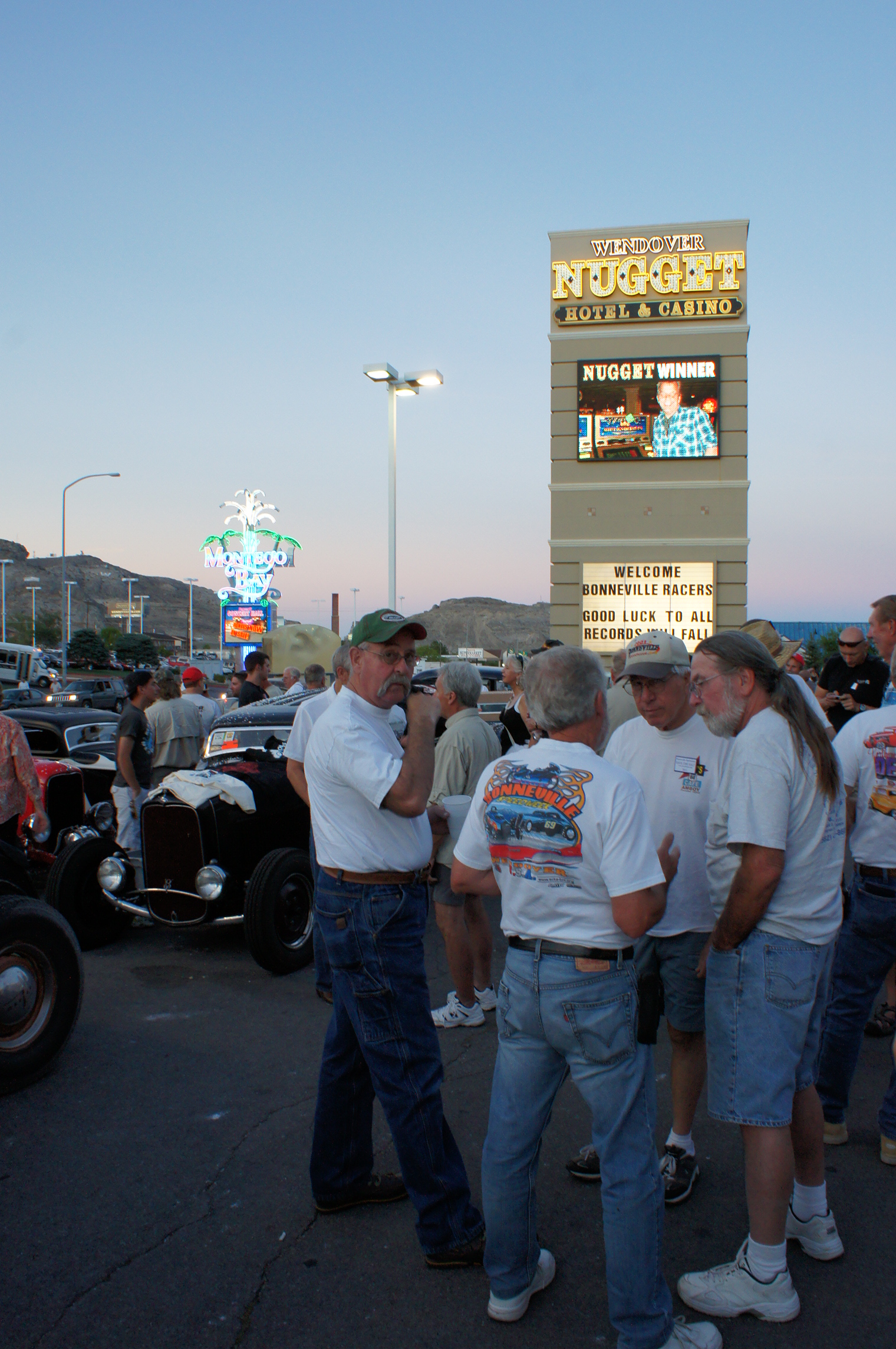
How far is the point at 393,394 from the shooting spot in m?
14.7

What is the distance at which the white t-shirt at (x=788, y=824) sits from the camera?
8.73ft

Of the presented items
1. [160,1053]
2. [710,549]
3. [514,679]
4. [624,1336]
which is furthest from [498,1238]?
[710,549]

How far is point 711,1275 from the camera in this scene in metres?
2.79

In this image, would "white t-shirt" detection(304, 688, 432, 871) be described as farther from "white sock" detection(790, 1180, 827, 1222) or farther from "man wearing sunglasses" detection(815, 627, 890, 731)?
"man wearing sunglasses" detection(815, 627, 890, 731)

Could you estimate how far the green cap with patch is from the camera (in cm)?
309

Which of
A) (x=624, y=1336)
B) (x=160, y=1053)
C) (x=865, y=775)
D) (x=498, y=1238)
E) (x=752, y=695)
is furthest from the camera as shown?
(x=160, y=1053)

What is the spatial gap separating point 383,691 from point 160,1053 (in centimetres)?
273

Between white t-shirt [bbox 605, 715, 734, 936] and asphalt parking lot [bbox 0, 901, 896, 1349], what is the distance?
106 cm

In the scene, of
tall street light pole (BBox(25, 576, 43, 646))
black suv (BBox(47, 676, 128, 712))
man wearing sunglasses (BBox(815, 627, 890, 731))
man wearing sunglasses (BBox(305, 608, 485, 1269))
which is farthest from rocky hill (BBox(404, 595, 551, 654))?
man wearing sunglasses (BBox(305, 608, 485, 1269))

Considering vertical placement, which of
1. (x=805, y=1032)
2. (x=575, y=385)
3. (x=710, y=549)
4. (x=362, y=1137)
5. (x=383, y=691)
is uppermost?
(x=575, y=385)

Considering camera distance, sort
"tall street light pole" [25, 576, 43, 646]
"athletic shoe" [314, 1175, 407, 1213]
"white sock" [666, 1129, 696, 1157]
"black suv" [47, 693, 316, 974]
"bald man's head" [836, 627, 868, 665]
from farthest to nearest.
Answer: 1. "tall street light pole" [25, 576, 43, 646]
2. "bald man's head" [836, 627, 868, 665]
3. "black suv" [47, 693, 316, 974]
4. "white sock" [666, 1129, 696, 1157]
5. "athletic shoe" [314, 1175, 407, 1213]

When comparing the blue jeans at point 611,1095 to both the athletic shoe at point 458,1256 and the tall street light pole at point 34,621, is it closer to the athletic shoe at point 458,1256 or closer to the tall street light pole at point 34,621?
the athletic shoe at point 458,1256

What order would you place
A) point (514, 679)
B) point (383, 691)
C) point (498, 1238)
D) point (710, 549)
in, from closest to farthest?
point (498, 1238) < point (383, 691) < point (514, 679) < point (710, 549)

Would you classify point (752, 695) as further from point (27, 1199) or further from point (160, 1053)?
point (160, 1053)
